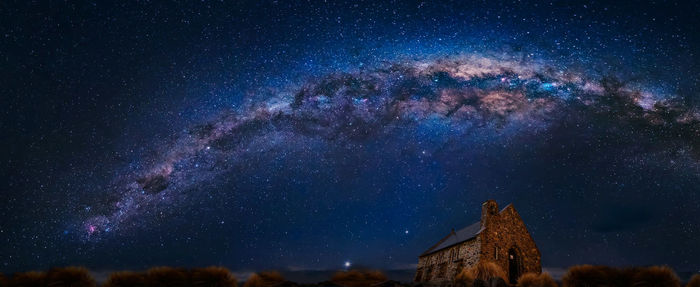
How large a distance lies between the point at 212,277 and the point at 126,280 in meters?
2.81

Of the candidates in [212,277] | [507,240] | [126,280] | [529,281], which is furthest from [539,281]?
[507,240]

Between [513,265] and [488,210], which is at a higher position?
[488,210]

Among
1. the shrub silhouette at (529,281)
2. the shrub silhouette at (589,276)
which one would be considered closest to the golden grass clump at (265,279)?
the shrub silhouette at (529,281)

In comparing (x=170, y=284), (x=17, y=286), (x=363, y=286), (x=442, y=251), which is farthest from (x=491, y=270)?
(x=442, y=251)

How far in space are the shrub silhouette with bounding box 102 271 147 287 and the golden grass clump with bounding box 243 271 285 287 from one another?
340 centimetres

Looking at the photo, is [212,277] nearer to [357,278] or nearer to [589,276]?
[357,278]

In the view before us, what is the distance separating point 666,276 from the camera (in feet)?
43.3

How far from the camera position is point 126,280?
11789 millimetres

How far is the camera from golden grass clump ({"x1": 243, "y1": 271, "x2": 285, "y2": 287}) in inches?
513

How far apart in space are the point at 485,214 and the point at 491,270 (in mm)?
17089

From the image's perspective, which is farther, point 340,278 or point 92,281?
point 340,278

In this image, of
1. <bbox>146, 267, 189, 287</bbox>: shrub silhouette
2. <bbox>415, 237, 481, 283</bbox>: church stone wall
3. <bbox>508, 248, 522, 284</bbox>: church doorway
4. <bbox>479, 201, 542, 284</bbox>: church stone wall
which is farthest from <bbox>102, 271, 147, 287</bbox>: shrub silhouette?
<bbox>508, 248, 522, 284</bbox>: church doorway

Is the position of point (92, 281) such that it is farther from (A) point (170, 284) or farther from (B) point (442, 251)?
(B) point (442, 251)

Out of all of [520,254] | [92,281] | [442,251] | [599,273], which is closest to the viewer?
[92,281]
